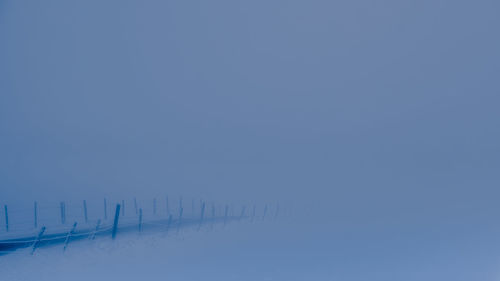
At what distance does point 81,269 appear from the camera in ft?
17.7

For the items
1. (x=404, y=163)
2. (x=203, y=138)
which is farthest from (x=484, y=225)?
(x=203, y=138)

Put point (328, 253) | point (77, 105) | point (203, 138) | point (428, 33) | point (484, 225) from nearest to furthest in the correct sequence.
A: point (328, 253) → point (484, 225) → point (77, 105) → point (203, 138) → point (428, 33)

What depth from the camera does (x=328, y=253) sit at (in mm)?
8594

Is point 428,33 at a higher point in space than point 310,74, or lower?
higher

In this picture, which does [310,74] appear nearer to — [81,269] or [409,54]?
[409,54]

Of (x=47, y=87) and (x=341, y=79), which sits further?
(x=341, y=79)

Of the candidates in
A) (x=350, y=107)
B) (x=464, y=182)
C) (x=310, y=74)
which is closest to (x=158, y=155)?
(x=464, y=182)

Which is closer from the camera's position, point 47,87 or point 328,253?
point 328,253

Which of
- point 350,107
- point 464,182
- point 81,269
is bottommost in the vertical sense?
point 81,269

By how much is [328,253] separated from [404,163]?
198 feet

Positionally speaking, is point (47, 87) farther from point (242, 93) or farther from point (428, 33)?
point (428, 33)

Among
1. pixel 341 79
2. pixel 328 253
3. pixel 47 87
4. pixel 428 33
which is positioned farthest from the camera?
pixel 428 33

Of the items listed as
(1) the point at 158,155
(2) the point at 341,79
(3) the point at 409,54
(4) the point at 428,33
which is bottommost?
(1) the point at 158,155

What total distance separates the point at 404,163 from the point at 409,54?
5934cm
